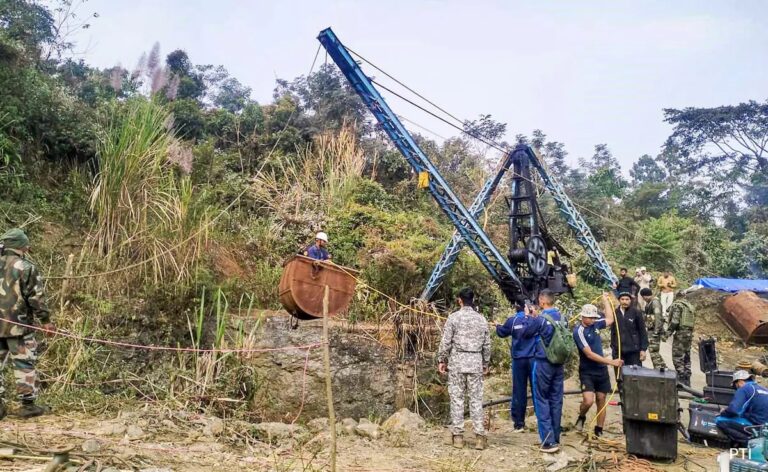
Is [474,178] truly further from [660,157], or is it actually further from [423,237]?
[660,157]

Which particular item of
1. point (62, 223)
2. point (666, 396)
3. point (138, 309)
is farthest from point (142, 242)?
point (666, 396)

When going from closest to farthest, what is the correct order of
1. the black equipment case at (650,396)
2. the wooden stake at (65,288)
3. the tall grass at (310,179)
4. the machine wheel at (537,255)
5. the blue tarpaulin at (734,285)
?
the black equipment case at (650,396)
the wooden stake at (65,288)
the machine wheel at (537,255)
the tall grass at (310,179)
the blue tarpaulin at (734,285)

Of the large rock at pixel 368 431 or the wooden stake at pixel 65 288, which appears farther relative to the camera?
the wooden stake at pixel 65 288

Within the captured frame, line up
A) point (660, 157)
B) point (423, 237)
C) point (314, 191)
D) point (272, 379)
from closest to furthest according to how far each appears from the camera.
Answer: point (272, 379) < point (423, 237) < point (314, 191) < point (660, 157)

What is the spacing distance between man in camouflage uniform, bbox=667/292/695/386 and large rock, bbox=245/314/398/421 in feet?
13.2

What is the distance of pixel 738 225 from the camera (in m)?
26.8

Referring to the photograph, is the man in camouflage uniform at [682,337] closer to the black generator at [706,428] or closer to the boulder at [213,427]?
the black generator at [706,428]

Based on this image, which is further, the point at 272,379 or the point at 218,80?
the point at 218,80

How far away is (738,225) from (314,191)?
77.0ft

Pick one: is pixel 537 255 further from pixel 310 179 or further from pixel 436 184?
pixel 310 179

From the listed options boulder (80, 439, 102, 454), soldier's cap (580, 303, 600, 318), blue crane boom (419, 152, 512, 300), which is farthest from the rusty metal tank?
boulder (80, 439, 102, 454)

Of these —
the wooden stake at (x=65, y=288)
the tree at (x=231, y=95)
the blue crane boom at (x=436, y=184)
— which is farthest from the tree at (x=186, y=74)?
the wooden stake at (x=65, y=288)

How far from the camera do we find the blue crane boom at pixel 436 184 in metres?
9.66

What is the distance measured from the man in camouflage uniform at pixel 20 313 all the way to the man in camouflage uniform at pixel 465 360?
3791mm
